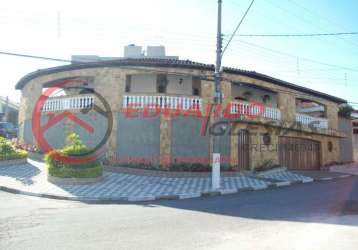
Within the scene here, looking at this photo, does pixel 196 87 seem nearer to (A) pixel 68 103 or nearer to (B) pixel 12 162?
(A) pixel 68 103

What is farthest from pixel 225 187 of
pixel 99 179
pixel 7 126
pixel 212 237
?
A: pixel 7 126

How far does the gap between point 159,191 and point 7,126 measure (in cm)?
2158

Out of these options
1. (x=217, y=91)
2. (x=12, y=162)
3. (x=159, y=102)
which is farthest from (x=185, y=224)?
(x=12, y=162)

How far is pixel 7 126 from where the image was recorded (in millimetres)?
27391

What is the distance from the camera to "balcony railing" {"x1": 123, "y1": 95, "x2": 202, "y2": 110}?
1523 centimetres

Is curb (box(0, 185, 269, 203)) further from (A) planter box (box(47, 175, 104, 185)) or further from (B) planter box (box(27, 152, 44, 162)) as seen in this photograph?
(B) planter box (box(27, 152, 44, 162))

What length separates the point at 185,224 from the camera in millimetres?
6645

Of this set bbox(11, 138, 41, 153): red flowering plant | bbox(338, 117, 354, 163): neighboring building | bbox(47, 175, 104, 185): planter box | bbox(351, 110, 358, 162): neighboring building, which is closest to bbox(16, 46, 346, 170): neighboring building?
bbox(11, 138, 41, 153): red flowering plant

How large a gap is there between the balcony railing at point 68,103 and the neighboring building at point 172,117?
2.0 inches

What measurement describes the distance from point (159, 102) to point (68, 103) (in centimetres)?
499

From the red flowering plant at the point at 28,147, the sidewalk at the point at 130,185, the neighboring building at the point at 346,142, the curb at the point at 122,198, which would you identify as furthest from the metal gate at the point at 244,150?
the red flowering plant at the point at 28,147

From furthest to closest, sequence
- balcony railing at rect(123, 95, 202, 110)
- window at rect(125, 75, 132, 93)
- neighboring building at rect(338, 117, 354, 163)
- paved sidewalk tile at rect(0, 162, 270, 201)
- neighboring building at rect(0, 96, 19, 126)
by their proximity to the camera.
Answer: neighboring building at rect(0, 96, 19, 126)
neighboring building at rect(338, 117, 354, 163)
window at rect(125, 75, 132, 93)
balcony railing at rect(123, 95, 202, 110)
paved sidewalk tile at rect(0, 162, 270, 201)

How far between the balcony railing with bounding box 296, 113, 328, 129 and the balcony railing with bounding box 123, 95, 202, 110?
8258mm

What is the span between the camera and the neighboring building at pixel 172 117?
15.2 meters
